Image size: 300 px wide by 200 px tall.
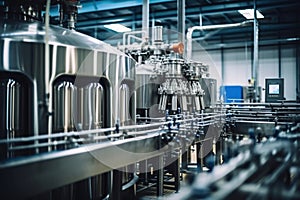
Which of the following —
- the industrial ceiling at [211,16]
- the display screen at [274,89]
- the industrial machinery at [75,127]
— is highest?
the industrial ceiling at [211,16]

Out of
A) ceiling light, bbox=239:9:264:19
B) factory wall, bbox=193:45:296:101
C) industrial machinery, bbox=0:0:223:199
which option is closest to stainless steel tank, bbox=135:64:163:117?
industrial machinery, bbox=0:0:223:199

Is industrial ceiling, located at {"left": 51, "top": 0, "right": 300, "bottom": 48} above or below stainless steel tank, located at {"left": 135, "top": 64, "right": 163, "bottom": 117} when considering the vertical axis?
above

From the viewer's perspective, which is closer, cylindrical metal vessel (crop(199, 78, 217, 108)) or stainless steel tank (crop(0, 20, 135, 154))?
stainless steel tank (crop(0, 20, 135, 154))

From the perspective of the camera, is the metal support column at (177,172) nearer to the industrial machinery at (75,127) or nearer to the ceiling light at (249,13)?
the industrial machinery at (75,127)

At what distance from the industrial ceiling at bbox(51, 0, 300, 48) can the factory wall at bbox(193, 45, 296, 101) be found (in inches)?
11.6

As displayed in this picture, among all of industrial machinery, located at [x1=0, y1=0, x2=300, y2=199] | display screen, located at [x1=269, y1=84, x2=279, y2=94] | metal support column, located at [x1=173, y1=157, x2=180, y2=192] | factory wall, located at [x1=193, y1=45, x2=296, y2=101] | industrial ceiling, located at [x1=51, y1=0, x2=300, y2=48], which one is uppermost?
industrial ceiling, located at [x1=51, y1=0, x2=300, y2=48]

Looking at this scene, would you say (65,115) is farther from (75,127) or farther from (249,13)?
(249,13)

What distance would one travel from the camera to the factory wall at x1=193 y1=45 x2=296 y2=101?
8570mm

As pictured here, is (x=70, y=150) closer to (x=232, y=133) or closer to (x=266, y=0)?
(x=232, y=133)

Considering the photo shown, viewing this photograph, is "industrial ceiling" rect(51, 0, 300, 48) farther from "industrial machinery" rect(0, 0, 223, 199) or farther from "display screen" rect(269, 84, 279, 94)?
"industrial machinery" rect(0, 0, 223, 199)

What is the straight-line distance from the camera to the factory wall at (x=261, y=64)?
857cm

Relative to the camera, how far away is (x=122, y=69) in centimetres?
265

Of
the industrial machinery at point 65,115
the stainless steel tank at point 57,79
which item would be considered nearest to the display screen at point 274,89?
the industrial machinery at point 65,115

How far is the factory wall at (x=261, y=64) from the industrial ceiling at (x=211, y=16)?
30 centimetres
